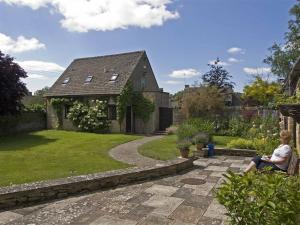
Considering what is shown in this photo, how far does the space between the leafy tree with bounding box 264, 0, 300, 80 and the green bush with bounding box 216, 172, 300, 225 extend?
23.9 m

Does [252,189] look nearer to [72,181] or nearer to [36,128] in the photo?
[72,181]

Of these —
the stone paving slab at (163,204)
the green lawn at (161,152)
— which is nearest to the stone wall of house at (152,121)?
the green lawn at (161,152)

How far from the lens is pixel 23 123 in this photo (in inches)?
879

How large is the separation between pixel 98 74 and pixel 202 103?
10.0m

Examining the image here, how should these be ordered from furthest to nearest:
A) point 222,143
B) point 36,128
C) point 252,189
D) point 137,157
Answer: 1. point 36,128
2. point 222,143
3. point 137,157
4. point 252,189

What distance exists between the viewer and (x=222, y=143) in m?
14.8

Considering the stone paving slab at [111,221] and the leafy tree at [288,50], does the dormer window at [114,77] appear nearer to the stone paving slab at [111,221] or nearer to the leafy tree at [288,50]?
the leafy tree at [288,50]

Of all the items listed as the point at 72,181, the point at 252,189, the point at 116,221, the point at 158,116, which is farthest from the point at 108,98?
the point at 252,189

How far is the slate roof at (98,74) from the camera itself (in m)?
22.2

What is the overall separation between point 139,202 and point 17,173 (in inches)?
183

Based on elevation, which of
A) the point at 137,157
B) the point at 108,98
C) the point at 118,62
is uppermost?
the point at 118,62

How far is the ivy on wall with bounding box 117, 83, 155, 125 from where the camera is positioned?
68.6 ft

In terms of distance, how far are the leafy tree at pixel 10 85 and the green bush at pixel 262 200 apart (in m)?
18.0

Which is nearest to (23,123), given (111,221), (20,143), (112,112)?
(20,143)
